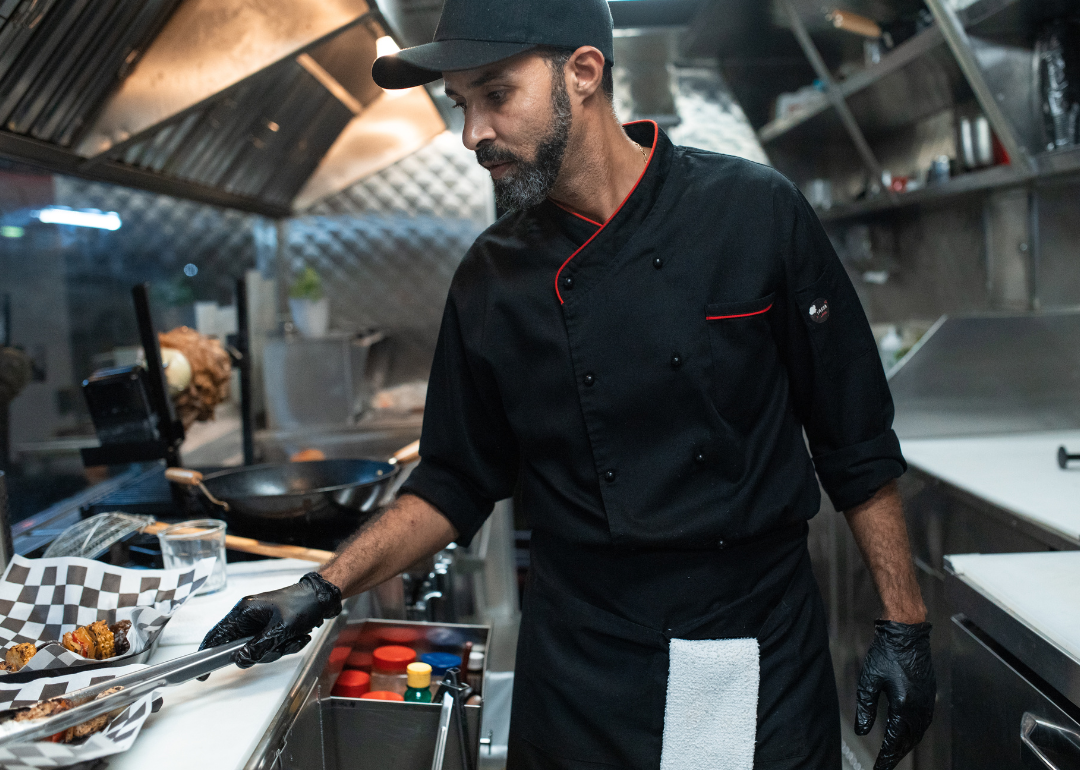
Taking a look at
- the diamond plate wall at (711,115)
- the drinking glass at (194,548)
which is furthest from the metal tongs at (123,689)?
the diamond plate wall at (711,115)

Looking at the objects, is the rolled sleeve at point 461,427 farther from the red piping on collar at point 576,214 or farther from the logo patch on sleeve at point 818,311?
the logo patch on sleeve at point 818,311

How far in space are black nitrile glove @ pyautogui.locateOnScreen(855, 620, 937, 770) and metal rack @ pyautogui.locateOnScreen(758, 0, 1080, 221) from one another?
1.69 metres

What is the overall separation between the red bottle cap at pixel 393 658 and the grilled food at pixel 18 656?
61 centimetres

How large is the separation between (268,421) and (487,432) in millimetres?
2493

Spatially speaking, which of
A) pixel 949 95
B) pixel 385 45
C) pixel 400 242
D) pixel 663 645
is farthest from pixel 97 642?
pixel 949 95

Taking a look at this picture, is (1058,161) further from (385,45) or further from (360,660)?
(360,660)

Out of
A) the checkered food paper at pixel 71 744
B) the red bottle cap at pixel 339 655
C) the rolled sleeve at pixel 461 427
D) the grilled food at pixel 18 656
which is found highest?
the rolled sleeve at pixel 461 427

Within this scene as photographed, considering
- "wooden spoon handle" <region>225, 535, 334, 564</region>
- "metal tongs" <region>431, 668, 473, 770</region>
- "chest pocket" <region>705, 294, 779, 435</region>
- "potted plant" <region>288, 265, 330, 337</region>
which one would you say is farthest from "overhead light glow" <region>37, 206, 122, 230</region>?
"chest pocket" <region>705, 294, 779, 435</region>

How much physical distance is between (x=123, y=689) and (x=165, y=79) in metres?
1.69

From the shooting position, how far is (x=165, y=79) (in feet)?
7.05

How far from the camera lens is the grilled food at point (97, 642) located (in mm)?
1088

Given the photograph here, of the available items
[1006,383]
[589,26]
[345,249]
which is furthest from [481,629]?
[345,249]

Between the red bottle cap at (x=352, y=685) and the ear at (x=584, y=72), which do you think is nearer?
the ear at (x=584, y=72)

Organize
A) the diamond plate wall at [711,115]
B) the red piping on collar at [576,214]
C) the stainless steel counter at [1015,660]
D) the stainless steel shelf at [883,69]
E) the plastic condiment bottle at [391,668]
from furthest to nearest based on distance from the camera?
the diamond plate wall at [711,115] → the stainless steel shelf at [883,69] → the plastic condiment bottle at [391,668] → the red piping on collar at [576,214] → the stainless steel counter at [1015,660]
